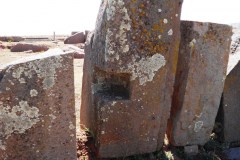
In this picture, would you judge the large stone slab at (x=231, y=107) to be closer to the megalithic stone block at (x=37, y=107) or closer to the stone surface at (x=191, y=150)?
the stone surface at (x=191, y=150)

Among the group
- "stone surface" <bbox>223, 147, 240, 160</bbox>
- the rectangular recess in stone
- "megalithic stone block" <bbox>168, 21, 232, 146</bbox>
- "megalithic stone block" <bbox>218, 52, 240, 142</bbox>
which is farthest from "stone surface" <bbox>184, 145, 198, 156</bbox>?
the rectangular recess in stone

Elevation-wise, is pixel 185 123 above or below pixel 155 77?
below

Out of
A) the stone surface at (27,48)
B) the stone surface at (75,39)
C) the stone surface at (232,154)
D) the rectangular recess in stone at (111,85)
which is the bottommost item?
the stone surface at (232,154)

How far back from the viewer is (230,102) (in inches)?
188

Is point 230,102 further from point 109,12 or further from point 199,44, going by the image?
point 109,12

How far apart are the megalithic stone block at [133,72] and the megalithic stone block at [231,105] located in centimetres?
127

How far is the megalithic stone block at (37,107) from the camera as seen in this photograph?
273cm

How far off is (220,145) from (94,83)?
193 centimetres

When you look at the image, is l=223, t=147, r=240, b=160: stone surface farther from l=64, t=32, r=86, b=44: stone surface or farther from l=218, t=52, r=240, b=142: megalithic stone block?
l=64, t=32, r=86, b=44: stone surface

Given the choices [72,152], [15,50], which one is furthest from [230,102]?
[15,50]

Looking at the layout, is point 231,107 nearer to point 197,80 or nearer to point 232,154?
point 232,154

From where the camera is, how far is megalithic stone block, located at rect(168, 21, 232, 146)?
4.01m

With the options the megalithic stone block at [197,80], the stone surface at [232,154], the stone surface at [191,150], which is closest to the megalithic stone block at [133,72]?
the megalithic stone block at [197,80]

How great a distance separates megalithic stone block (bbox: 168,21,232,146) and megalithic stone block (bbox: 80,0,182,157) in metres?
0.33
